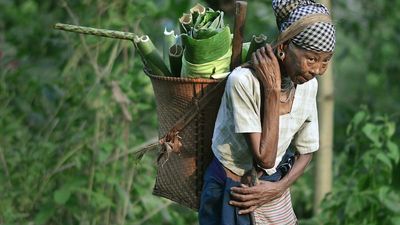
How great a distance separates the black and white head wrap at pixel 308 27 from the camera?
→ 3.31m

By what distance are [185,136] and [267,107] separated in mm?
435

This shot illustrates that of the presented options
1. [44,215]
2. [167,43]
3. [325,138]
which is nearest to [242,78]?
[167,43]

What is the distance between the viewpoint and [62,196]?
16.2ft

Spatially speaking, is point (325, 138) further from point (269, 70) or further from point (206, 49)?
point (269, 70)

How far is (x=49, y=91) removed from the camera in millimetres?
5621

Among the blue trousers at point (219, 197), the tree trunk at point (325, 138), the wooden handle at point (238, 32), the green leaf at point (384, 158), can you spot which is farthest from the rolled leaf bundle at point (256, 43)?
the tree trunk at point (325, 138)

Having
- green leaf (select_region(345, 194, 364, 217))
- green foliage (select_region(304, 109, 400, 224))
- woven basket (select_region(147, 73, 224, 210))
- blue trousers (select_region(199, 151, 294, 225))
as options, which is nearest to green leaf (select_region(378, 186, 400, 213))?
green foliage (select_region(304, 109, 400, 224))

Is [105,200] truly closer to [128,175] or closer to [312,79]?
[128,175]

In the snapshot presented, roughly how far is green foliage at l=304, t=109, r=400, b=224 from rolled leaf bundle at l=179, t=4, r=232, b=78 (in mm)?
1402

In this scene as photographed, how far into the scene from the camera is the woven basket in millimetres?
3572

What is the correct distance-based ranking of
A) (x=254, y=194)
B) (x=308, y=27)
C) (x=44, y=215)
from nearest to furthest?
(x=308, y=27)
(x=254, y=194)
(x=44, y=215)

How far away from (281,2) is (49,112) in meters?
2.67

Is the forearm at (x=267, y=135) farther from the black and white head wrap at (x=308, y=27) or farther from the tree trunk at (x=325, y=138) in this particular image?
the tree trunk at (x=325, y=138)

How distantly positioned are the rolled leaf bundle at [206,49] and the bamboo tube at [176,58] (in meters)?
0.05
